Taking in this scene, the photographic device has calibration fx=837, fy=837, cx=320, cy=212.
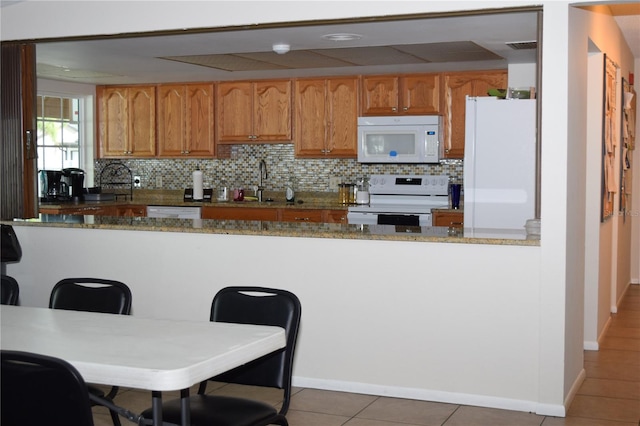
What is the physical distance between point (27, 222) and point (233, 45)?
1.79 m

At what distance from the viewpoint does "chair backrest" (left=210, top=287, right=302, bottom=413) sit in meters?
3.07

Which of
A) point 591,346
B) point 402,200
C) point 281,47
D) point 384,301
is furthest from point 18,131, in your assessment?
point 591,346

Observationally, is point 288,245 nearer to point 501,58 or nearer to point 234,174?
point 501,58

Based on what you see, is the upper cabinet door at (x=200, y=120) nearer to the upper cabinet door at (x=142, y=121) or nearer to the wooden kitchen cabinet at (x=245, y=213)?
the upper cabinet door at (x=142, y=121)

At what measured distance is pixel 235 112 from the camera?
8.48 metres

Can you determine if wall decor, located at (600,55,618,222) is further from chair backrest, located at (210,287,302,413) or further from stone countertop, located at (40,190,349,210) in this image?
chair backrest, located at (210,287,302,413)

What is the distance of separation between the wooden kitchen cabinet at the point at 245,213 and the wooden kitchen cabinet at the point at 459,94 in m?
1.77

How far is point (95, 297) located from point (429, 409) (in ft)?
6.08

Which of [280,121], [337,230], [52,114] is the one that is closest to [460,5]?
[337,230]

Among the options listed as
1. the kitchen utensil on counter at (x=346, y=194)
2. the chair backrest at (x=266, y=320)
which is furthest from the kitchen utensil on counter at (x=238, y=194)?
the chair backrest at (x=266, y=320)

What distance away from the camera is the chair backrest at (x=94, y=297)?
3.45 meters

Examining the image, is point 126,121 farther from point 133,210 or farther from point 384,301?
point 384,301

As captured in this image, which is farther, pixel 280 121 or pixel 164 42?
pixel 280 121

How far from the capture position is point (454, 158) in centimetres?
779
